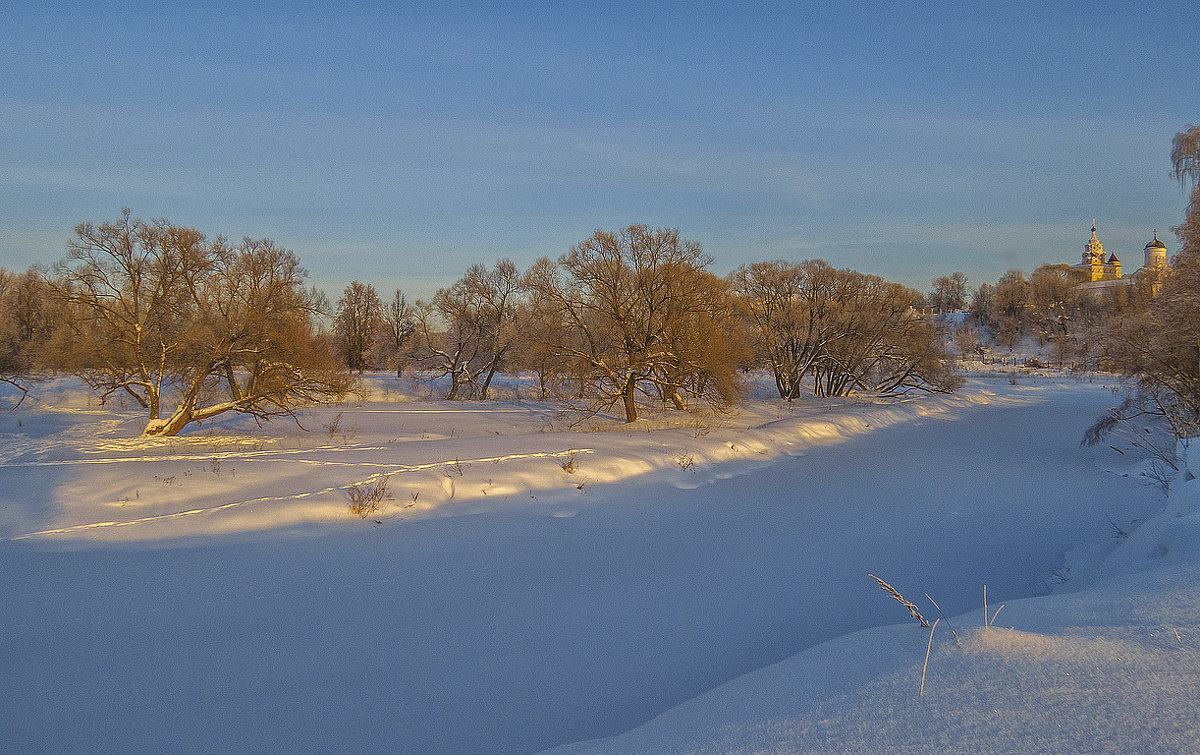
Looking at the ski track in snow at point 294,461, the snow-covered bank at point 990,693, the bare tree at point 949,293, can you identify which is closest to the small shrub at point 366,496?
the ski track in snow at point 294,461

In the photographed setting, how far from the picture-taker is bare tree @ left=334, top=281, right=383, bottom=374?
63156mm

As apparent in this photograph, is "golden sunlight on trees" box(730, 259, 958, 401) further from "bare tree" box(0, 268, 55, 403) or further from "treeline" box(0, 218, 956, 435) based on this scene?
"bare tree" box(0, 268, 55, 403)

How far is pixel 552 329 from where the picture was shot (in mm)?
22906

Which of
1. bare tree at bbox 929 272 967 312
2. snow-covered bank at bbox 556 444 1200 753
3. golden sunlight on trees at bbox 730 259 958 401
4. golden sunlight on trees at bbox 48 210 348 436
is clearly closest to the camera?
snow-covered bank at bbox 556 444 1200 753

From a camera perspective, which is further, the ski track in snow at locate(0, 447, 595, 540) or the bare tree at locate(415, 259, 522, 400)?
the bare tree at locate(415, 259, 522, 400)

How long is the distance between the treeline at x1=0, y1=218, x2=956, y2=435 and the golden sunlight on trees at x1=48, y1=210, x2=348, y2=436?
0.05 m

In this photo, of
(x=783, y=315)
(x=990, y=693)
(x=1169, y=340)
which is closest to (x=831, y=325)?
(x=783, y=315)

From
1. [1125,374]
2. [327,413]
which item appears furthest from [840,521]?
[327,413]

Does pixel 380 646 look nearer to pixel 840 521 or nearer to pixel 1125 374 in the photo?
pixel 840 521

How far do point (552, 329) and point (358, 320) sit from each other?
47.7 m

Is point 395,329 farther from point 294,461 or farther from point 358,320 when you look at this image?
point 294,461

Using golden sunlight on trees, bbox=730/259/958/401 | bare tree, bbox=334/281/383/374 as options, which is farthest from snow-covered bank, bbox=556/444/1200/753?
bare tree, bbox=334/281/383/374

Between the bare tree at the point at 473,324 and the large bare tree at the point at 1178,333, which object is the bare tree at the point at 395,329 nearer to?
the bare tree at the point at 473,324

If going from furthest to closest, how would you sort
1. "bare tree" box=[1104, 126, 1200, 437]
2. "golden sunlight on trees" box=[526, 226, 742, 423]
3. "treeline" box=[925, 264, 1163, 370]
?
"treeline" box=[925, 264, 1163, 370] → "golden sunlight on trees" box=[526, 226, 742, 423] → "bare tree" box=[1104, 126, 1200, 437]
